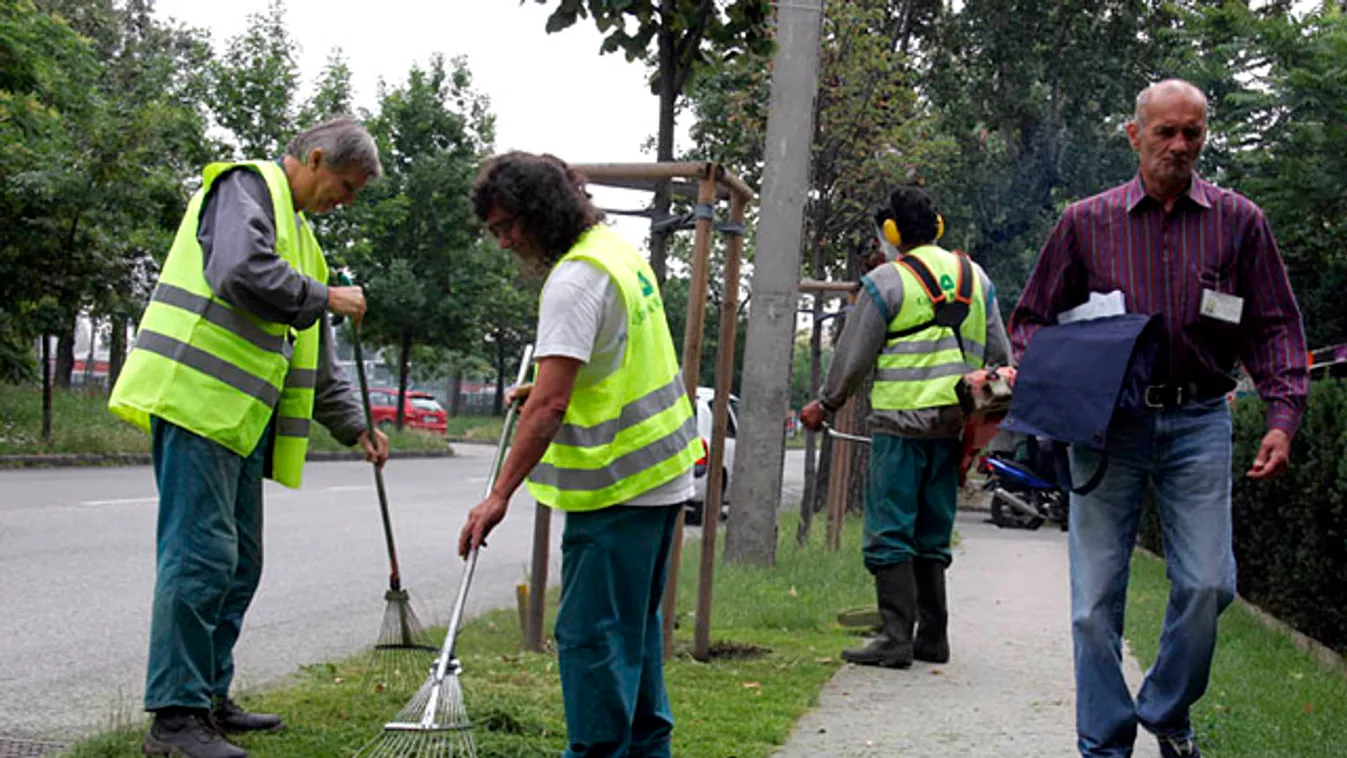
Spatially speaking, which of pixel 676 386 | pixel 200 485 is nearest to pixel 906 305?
pixel 676 386

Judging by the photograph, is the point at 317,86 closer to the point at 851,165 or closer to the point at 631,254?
the point at 851,165

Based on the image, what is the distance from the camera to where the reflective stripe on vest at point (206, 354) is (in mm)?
4461

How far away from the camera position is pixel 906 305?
21.9 ft

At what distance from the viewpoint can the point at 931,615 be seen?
6.80m

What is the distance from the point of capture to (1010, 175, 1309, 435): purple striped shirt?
438 centimetres

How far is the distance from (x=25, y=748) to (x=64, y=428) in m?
18.9

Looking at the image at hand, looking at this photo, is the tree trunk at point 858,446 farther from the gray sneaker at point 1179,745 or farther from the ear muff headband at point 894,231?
the gray sneaker at point 1179,745

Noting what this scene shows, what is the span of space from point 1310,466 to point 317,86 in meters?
27.7

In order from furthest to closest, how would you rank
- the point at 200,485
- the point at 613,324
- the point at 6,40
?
the point at 6,40 → the point at 200,485 → the point at 613,324

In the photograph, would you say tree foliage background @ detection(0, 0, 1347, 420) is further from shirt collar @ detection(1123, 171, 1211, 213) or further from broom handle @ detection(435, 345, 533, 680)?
shirt collar @ detection(1123, 171, 1211, 213)

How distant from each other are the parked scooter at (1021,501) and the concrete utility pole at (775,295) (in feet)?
36.6

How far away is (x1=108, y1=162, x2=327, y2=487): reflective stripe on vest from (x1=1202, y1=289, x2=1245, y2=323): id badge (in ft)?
8.72

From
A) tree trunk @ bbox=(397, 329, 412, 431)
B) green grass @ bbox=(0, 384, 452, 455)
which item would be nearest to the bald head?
green grass @ bbox=(0, 384, 452, 455)

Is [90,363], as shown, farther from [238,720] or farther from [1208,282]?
[1208,282]
